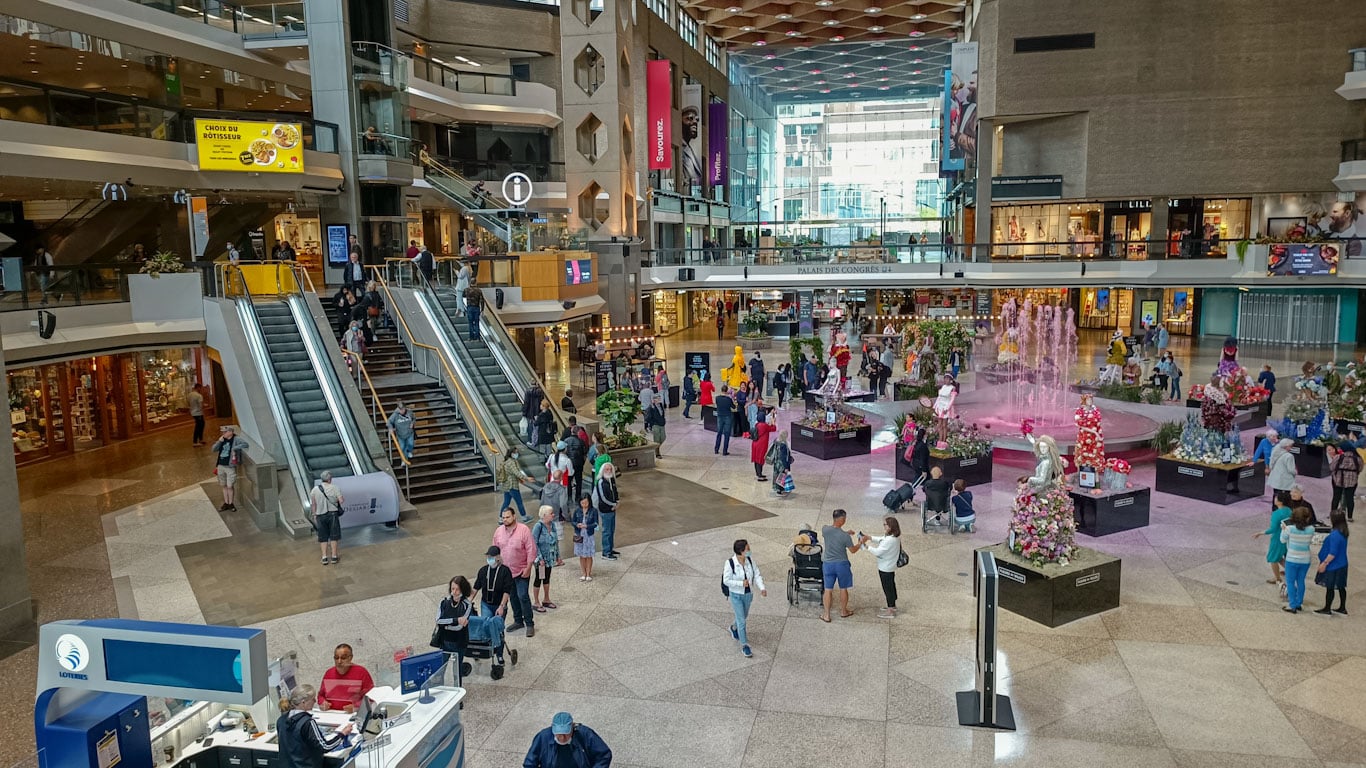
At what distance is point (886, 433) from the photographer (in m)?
20.4

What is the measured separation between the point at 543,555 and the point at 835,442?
8.76 metres

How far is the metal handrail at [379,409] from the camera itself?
51.8 ft

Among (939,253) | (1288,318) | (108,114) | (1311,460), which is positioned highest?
(108,114)

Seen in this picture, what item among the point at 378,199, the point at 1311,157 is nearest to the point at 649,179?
the point at 378,199

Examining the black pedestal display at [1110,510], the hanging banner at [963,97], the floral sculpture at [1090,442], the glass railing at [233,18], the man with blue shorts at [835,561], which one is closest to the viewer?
the man with blue shorts at [835,561]

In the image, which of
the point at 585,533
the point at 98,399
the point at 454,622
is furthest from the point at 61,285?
the point at 454,622

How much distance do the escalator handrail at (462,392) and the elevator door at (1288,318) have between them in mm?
31134

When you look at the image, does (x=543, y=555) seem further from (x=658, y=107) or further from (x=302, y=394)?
(x=658, y=107)

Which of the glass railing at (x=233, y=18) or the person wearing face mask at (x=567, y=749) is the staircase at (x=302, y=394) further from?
the person wearing face mask at (x=567, y=749)

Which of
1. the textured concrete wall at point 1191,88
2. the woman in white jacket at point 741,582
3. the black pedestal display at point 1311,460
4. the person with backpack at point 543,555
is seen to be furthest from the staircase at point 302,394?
the textured concrete wall at point 1191,88

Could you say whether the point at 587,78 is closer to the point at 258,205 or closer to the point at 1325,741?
the point at 258,205

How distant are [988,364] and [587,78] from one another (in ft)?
66.1

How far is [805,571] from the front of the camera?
10.7 meters

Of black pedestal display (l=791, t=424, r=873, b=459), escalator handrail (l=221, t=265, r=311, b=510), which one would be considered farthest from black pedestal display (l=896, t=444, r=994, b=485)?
escalator handrail (l=221, t=265, r=311, b=510)
